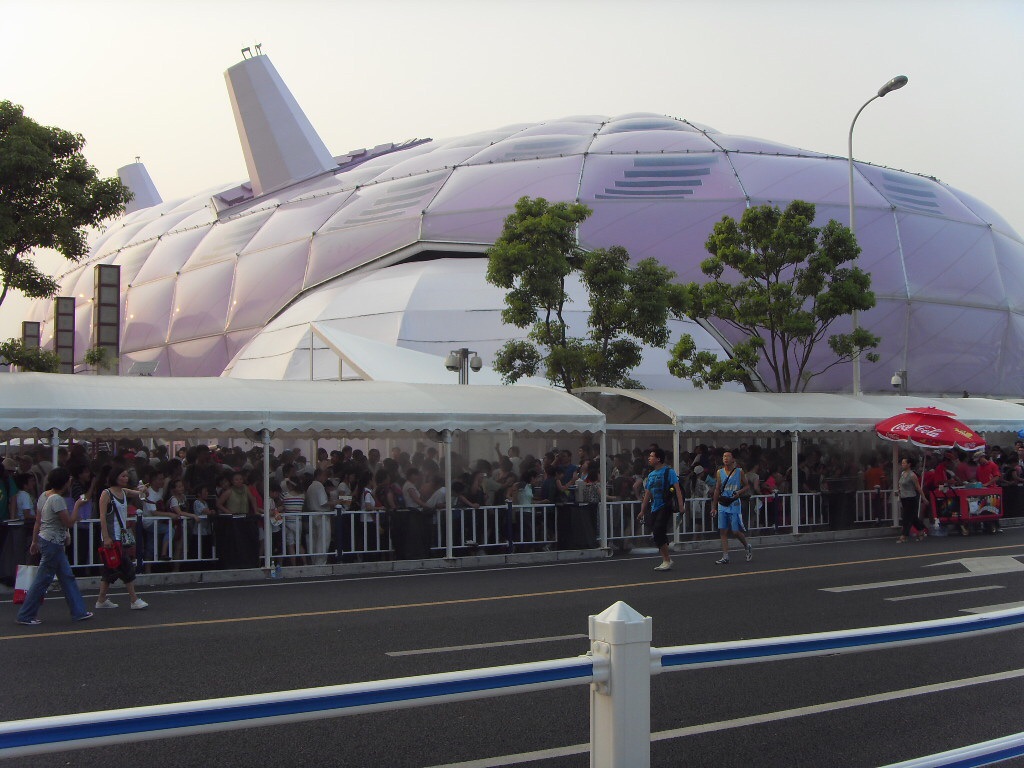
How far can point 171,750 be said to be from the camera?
19.3ft

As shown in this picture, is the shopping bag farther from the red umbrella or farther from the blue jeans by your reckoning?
the red umbrella

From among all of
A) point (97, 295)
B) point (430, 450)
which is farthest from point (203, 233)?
point (430, 450)

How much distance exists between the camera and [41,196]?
66.1ft

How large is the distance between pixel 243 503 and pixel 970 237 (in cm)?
2983

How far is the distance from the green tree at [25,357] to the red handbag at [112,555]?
10681 millimetres

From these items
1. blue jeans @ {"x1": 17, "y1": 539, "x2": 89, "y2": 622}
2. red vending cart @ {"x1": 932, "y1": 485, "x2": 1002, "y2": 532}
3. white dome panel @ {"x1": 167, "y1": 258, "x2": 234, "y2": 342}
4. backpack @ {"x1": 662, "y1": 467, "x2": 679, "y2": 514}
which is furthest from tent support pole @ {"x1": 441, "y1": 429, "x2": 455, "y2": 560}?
white dome panel @ {"x1": 167, "y1": 258, "x2": 234, "y2": 342}

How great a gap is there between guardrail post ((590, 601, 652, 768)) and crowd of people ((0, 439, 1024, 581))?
8.72 meters

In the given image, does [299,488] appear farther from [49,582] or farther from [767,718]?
[767,718]

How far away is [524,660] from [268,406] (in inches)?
313

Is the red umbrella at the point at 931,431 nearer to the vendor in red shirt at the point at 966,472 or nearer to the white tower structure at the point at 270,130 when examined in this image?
the vendor in red shirt at the point at 966,472

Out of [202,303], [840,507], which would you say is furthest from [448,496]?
[202,303]

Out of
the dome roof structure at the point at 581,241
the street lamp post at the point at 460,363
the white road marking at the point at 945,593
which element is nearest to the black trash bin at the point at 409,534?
the street lamp post at the point at 460,363

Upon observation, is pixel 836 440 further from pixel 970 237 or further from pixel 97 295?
pixel 97 295

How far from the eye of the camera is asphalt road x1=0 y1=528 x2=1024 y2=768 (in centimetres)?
583
